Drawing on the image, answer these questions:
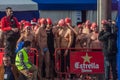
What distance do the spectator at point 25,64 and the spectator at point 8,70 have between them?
1.23 ft

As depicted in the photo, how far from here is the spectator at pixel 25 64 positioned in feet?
48.1

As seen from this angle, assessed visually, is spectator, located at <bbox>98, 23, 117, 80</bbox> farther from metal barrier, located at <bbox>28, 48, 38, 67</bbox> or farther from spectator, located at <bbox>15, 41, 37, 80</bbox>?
spectator, located at <bbox>15, 41, 37, 80</bbox>

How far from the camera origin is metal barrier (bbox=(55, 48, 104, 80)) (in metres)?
17.2

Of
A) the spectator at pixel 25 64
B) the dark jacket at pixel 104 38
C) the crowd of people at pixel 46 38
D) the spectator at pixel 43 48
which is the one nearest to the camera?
the spectator at pixel 25 64

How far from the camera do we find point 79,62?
17.3m

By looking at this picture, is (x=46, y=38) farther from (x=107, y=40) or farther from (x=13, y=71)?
(x=13, y=71)

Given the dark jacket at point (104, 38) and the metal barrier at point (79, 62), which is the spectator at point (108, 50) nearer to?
the dark jacket at point (104, 38)

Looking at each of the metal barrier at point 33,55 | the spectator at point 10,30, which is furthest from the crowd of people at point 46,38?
the metal barrier at point 33,55

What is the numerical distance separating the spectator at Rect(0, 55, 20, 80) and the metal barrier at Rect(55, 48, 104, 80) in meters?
3.19

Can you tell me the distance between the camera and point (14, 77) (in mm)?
14289

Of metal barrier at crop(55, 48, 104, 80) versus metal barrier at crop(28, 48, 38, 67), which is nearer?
metal barrier at crop(28, 48, 38, 67)

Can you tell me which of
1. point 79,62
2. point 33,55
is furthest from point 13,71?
point 79,62

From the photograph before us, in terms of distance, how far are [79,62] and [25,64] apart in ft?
9.92

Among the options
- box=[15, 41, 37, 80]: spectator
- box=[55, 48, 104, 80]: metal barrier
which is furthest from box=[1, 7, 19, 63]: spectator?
box=[15, 41, 37, 80]: spectator
